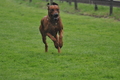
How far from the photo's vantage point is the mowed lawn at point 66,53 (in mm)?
11148

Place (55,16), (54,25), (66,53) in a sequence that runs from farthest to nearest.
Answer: (66,53), (54,25), (55,16)

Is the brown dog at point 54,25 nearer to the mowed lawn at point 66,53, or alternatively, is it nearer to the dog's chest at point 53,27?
the dog's chest at point 53,27

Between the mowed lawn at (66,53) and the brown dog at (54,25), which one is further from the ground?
the brown dog at (54,25)

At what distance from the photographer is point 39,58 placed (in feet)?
44.8

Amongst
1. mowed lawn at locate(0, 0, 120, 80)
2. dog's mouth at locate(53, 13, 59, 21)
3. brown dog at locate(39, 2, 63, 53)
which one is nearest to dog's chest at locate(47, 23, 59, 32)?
brown dog at locate(39, 2, 63, 53)

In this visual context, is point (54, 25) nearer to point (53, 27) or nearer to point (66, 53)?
point (53, 27)

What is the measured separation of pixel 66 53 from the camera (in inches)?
575

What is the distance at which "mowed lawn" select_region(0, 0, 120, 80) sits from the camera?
36.6 feet

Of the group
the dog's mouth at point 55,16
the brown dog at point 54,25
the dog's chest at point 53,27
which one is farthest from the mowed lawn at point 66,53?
the dog's mouth at point 55,16

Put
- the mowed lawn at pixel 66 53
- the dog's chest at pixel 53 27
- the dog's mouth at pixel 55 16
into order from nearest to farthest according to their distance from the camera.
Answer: the mowed lawn at pixel 66 53 → the dog's mouth at pixel 55 16 → the dog's chest at pixel 53 27

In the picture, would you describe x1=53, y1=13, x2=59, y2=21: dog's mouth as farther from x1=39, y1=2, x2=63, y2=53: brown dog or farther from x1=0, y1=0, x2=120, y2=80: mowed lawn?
x1=0, y1=0, x2=120, y2=80: mowed lawn

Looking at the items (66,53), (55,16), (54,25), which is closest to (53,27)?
(54,25)

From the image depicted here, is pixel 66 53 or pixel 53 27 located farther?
pixel 66 53

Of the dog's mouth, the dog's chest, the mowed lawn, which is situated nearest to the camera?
the mowed lawn
